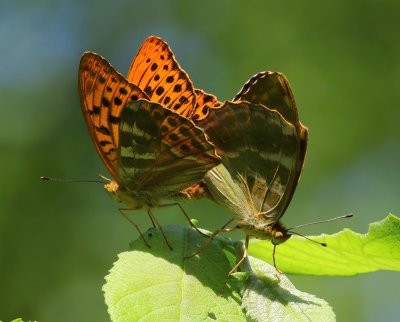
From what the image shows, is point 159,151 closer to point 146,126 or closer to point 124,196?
point 146,126

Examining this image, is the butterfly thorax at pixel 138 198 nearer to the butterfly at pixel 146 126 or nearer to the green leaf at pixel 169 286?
the butterfly at pixel 146 126

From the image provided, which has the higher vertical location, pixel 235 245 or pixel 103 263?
pixel 103 263

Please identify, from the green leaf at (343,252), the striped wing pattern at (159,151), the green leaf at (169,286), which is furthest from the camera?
the striped wing pattern at (159,151)

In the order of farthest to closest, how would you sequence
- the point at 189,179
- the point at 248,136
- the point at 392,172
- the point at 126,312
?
1. the point at 392,172
2. the point at 189,179
3. the point at 248,136
4. the point at 126,312

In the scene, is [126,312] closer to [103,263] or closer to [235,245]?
[235,245]

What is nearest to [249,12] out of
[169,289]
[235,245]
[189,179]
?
[189,179]

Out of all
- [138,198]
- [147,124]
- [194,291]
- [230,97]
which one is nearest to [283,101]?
[147,124]

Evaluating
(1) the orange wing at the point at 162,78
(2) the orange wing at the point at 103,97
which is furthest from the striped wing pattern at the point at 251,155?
(2) the orange wing at the point at 103,97
